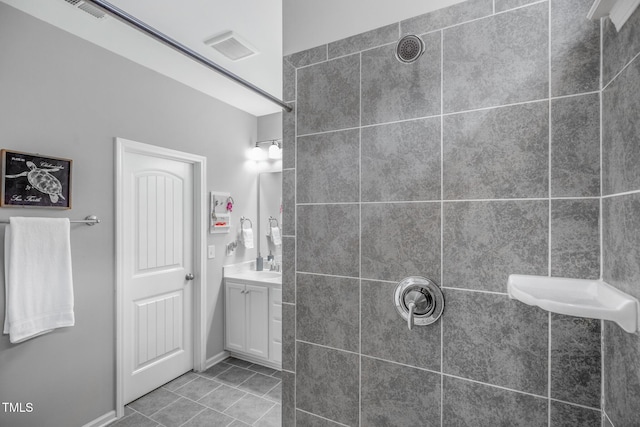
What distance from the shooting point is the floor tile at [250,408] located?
2141mm

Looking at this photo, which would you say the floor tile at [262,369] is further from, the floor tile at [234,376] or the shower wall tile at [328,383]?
the shower wall tile at [328,383]

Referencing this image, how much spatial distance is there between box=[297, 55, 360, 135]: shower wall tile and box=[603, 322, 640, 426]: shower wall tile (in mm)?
961

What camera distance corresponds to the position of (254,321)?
111 inches

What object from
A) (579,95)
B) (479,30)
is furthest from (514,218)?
(479,30)

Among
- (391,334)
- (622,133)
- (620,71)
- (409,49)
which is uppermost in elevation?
(409,49)

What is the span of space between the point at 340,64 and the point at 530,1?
63cm

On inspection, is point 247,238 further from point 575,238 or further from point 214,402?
point 575,238

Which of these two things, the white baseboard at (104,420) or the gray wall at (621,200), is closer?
the gray wall at (621,200)

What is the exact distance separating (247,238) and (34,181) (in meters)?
1.77

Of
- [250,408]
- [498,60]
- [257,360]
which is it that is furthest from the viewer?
[257,360]

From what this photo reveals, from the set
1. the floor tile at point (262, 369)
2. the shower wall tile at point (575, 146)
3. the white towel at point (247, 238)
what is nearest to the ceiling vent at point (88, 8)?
the white towel at point (247, 238)

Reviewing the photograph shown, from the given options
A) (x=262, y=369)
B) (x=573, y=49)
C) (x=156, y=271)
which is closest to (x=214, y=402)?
(x=262, y=369)

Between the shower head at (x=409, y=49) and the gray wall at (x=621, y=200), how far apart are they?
1.58 feet

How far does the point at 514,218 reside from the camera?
89cm
